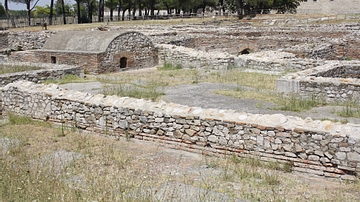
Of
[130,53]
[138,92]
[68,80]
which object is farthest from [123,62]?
[138,92]

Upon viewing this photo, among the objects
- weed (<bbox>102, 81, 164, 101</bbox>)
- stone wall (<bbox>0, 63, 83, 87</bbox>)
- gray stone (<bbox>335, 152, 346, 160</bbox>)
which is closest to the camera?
gray stone (<bbox>335, 152, 346, 160</bbox>)

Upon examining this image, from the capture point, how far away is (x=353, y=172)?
6.69 meters

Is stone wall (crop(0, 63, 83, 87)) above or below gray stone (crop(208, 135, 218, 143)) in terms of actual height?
above

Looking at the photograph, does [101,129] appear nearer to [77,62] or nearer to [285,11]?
[77,62]

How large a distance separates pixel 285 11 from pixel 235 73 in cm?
5039

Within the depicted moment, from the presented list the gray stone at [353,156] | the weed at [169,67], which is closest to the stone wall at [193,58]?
the weed at [169,67]

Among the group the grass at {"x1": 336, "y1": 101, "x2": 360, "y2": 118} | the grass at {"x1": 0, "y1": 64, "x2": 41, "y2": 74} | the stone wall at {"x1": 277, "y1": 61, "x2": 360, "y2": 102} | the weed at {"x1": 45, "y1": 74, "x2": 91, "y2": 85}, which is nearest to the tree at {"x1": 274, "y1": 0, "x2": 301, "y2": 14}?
the weed at {"x1": 45, "y1": 74, "x2": 91, "y2": 85}

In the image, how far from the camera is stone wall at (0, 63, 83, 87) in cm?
1406

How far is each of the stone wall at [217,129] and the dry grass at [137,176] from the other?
0.72 ft

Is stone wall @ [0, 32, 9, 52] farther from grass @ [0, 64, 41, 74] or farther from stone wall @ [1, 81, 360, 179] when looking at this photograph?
stone wall @ [1, 81, 360, 179]

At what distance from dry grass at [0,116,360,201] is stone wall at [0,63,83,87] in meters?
5.40

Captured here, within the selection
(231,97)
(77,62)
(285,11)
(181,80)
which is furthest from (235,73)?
(285,11)

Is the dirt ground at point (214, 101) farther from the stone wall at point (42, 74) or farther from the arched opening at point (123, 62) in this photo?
the arched opening at point (123, 62)

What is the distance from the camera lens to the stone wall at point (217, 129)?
22.5ft
